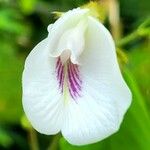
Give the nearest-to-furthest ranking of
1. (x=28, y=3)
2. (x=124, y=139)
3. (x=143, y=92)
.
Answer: (x=124, y=139)
(x=143, y=92)
(x=28, y=3)

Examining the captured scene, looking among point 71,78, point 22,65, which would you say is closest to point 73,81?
point 71,78

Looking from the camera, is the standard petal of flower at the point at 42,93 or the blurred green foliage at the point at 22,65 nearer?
the standard petal of flower at the point at 42,93

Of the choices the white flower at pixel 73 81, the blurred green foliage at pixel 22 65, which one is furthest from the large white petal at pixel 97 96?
the blurred green foliage at pixel 22 65

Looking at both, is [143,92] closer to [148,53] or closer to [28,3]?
[148,53]

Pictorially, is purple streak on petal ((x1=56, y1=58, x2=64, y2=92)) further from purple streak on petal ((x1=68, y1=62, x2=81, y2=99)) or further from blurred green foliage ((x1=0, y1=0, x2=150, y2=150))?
blurred green foliage ((x1=0, y1=0, x2=150, y2=150))

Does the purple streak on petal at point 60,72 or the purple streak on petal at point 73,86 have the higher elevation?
the purple streak on petal at point 60,72

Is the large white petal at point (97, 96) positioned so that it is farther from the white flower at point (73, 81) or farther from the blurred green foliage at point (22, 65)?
the blurred green foliage at point (22, 65)

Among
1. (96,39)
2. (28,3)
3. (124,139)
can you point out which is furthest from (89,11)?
(28,3)
